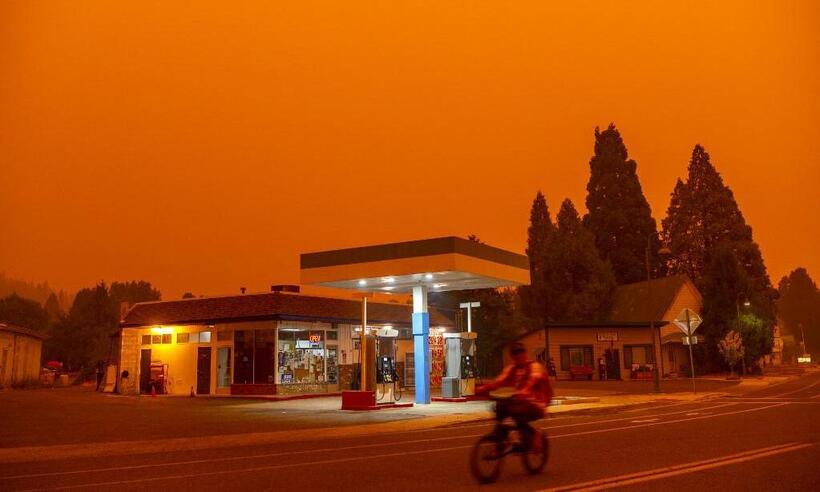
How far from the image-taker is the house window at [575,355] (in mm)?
54219

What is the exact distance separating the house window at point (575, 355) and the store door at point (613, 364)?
1428 mm

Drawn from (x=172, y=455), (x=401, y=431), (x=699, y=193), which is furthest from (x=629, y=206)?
(x=172, y=455)

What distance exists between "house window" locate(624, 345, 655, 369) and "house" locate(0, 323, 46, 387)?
4338 cm

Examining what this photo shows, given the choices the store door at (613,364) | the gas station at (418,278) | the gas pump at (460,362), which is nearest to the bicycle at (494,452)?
the gas station at (418,278)

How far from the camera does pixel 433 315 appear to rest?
45250mm

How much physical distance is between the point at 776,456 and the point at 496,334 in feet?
152

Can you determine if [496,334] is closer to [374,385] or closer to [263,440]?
[374,385]

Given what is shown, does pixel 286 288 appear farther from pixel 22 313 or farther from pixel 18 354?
pixel 22 313

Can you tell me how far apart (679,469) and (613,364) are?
44833 millimetres

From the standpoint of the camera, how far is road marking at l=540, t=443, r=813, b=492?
8.85 meters

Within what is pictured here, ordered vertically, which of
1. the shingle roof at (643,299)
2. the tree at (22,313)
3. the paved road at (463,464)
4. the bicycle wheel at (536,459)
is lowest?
the paved road at (463,464)

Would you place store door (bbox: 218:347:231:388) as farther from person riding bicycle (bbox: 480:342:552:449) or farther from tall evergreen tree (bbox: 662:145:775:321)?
tall evergreen tree (bbox: 662:145:775:321)

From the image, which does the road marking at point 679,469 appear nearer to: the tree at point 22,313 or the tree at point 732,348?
the tree at point 732,348

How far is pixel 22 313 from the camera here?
335 ft
